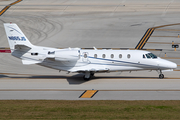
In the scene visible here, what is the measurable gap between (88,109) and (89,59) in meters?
11.5

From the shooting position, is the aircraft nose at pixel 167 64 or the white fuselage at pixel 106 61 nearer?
the aircraft nose at pixel 167 64

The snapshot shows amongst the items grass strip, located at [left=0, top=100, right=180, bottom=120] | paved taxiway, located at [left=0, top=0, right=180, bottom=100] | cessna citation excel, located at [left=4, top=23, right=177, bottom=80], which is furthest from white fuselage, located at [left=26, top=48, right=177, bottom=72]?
grass strip, located at [left=0, top=100, right=180, bottom=120]

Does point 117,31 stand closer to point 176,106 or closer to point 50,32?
point 50,32

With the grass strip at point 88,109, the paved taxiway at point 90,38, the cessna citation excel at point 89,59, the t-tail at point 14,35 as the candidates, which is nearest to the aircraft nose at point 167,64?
the cessna citation excel at point 89,59

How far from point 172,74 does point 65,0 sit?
4662cm

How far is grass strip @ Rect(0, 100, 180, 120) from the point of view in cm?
1964

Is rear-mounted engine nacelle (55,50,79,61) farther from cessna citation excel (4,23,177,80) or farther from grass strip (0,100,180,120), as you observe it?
grass strip (0,100,180,120)

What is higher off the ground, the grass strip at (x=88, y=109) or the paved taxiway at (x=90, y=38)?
the paved taxiway at (x=90, y=38)

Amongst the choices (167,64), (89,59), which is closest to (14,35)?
(89,59)

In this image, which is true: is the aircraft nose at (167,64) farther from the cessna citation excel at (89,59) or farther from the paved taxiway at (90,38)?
the paved taxiway at (90,38)

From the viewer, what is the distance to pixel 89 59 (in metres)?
32.4

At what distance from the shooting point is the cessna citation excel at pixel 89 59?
32.0 m

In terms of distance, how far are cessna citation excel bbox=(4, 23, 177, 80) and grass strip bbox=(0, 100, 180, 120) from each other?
8.65 meters

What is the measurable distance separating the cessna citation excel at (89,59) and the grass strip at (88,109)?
8648 millimetres
